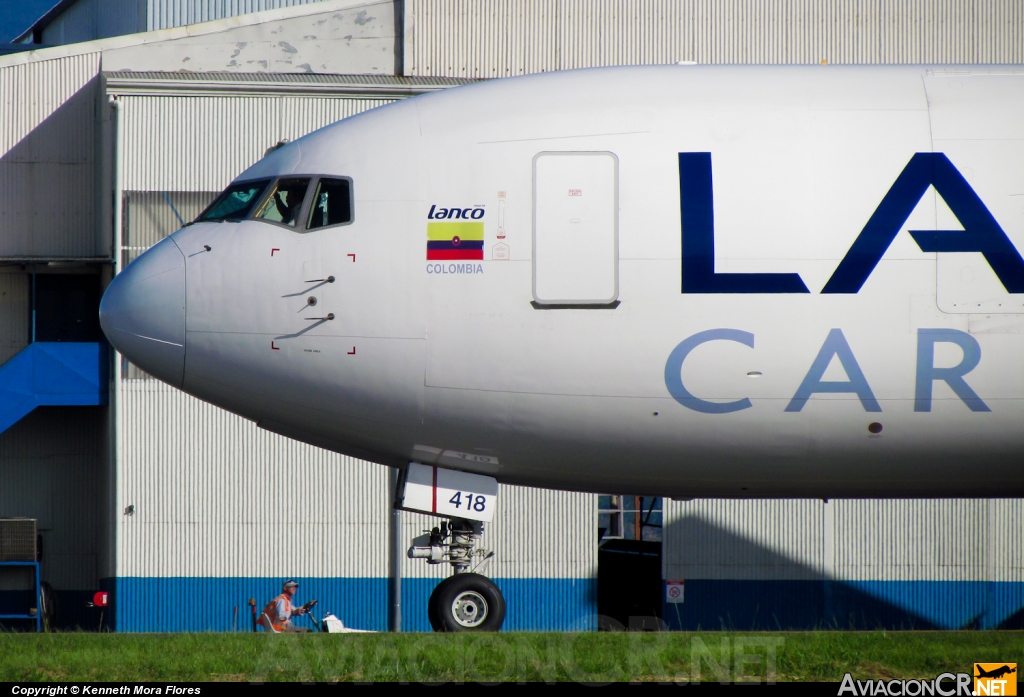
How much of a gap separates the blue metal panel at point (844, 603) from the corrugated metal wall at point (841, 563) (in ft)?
0.08

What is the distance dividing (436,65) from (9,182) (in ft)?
35.7

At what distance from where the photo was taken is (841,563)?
24.7 m

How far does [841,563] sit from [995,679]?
55.2ft

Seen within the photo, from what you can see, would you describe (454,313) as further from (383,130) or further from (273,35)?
(273,35)

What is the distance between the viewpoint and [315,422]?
9953 millimetres

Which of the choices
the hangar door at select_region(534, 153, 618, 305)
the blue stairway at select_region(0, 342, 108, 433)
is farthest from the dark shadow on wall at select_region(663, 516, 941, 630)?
the hangar door at select_region(534, 153, 618, 305)

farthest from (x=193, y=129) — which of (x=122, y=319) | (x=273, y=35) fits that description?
(x=122, y=319)

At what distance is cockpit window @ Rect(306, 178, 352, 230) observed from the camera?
9.77 metres

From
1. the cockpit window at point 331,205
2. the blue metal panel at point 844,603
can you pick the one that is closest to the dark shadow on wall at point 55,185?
the blue metal panel at point 844,603

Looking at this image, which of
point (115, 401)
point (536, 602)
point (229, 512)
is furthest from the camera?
point (536, 602)

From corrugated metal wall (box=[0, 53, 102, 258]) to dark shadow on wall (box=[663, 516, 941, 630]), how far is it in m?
16.4

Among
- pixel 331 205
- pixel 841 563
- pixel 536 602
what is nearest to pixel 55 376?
pixel 536 602

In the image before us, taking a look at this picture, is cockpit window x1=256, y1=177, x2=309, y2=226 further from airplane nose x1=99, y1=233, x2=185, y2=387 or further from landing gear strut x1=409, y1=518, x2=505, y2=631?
landing gear strut x1=409, y1=518, x2=505, y2=631

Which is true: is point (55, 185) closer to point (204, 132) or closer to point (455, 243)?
point (204, 132)
